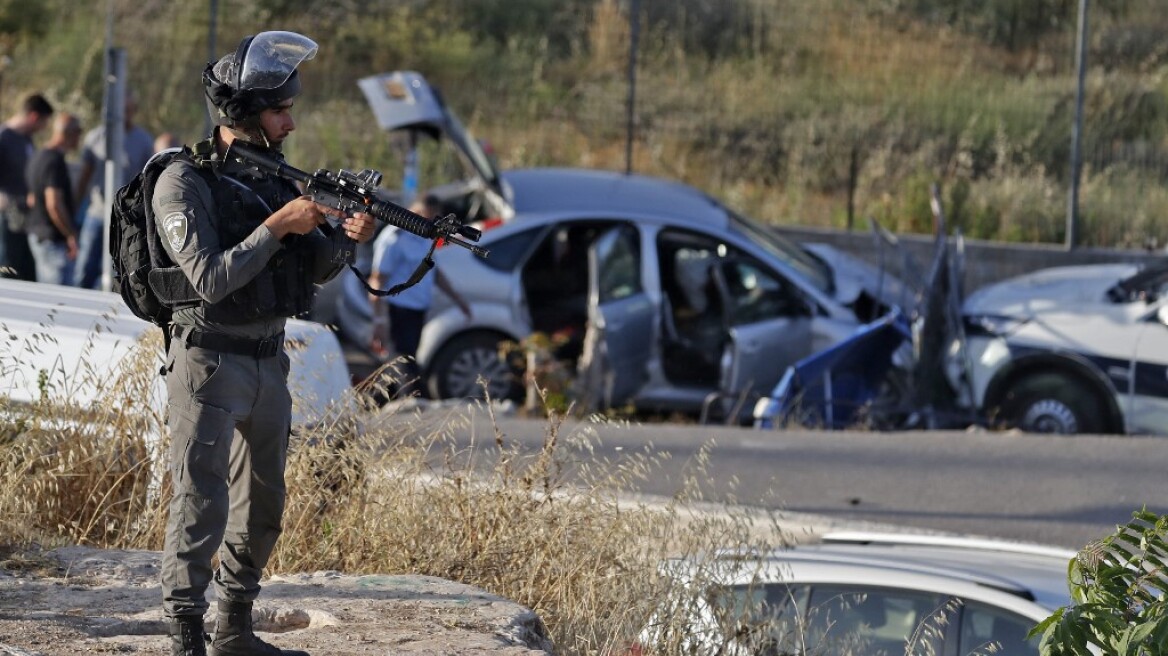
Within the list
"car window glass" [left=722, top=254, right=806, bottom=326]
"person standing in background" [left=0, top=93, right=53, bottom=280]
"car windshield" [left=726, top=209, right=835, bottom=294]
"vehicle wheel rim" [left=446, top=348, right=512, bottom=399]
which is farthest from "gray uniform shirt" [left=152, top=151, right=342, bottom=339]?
"person standing in background" [left=0, top=93, right=53, bottom=280]

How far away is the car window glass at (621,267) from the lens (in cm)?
1095

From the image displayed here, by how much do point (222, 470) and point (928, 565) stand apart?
2.71 m

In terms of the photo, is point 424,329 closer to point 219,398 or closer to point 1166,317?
point 1166,317

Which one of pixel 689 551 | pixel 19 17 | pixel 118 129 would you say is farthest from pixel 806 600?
pixel 19 17

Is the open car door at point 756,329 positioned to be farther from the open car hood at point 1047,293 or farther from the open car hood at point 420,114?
the open car hood at point 420,114

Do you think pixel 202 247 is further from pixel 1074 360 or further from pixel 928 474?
pixel 1074 360

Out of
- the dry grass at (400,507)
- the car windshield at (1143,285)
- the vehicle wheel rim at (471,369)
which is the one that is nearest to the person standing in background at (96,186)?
the vehicle wheel rim at (471,369)

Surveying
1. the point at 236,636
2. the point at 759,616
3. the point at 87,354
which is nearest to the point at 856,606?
the point at 759,616

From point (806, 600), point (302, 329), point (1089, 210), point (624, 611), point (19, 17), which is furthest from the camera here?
point (19, 17)

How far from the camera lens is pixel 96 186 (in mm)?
11555

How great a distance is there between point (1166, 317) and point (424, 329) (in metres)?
5.08

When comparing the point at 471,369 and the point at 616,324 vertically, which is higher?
the point at 616,324

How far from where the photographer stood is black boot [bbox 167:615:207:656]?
3.91m

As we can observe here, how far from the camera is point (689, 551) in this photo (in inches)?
213
